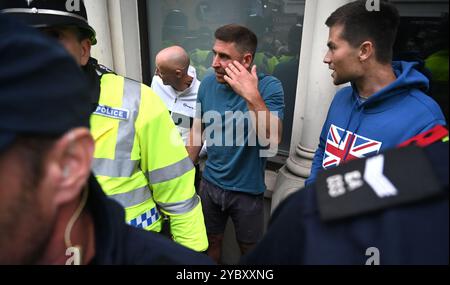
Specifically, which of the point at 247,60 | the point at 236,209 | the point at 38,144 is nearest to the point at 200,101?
the point at 247,60

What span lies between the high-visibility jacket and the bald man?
60.2 inches

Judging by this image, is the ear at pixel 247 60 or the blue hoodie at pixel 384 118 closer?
the blue hoodie at pixel 384 118

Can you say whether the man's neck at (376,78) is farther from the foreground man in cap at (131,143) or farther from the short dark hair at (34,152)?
the short dark hair at (34,152)

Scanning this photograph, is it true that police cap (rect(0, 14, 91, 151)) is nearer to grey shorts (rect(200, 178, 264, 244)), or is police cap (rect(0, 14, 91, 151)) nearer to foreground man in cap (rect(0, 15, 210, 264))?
foreground man in cap (rect(0, 15, 210, 264))

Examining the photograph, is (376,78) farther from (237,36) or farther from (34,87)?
(34,87)

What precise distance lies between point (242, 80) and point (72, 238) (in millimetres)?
1761

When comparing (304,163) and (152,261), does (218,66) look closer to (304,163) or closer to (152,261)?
(304,163)

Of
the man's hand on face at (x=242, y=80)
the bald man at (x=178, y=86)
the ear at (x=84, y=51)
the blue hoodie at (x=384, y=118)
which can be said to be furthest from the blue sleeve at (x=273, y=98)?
the ear at (x=84, y=51)

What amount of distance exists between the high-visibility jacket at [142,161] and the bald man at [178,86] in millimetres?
1529

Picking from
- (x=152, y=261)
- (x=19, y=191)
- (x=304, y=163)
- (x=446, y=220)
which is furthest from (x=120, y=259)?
(x=304, y=163)

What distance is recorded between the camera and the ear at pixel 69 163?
0.72 meters

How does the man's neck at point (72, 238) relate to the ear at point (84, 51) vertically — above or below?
below

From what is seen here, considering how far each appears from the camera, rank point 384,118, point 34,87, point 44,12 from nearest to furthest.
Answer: point 34,87, point 44,12, point 384,118

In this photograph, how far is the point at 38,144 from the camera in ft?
2.29
